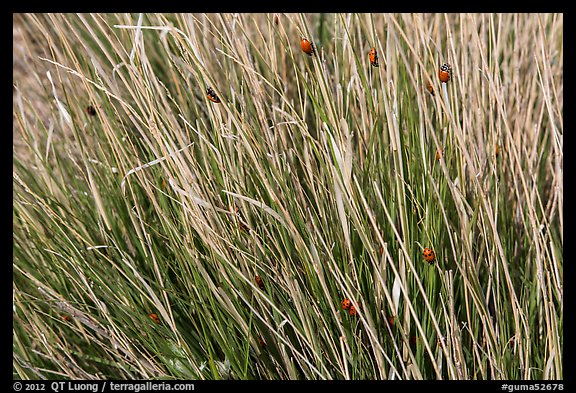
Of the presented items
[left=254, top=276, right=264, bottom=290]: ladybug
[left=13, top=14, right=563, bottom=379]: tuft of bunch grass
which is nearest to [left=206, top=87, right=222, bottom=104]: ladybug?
[left=13, top=14, right=563, bottom=379]: tuft of bunch grass

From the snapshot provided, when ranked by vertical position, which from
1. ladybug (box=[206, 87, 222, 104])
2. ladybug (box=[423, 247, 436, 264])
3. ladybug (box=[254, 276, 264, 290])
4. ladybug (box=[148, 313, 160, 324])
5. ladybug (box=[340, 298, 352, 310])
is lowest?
ladybug (box=[148, 313, 160, 324])

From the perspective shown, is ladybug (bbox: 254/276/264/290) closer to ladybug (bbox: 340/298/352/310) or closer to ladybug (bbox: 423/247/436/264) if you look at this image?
ladybug (bbox: 340/298/352/310)

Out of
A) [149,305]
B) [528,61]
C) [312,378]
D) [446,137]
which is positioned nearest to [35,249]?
[149,305]

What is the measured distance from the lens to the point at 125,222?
113cm

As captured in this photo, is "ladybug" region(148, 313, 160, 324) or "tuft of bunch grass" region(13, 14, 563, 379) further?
"ladybug" region(148, 313, 160, 324)

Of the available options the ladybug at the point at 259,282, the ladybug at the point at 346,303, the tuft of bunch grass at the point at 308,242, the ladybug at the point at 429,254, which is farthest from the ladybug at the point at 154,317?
the ladybug at the point at 429,254

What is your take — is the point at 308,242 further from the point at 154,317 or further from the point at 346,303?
the point at 154,317

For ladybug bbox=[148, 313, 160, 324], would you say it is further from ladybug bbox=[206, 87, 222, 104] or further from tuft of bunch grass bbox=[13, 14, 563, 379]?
ladybug bbox=[206, 87, 222, 104]

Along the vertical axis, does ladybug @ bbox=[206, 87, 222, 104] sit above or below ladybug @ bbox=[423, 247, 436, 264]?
above

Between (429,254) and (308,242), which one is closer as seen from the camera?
(429,254)

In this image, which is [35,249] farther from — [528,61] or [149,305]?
[528,61]

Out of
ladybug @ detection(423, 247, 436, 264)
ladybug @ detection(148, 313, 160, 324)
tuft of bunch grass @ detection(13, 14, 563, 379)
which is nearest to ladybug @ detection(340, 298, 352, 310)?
tuft of bunch grass @ detection(13, 14, 563, 379)

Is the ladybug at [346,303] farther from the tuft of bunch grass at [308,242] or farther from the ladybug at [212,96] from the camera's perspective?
the ladybug at [212,96]

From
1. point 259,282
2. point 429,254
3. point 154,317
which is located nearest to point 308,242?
point 259,282
